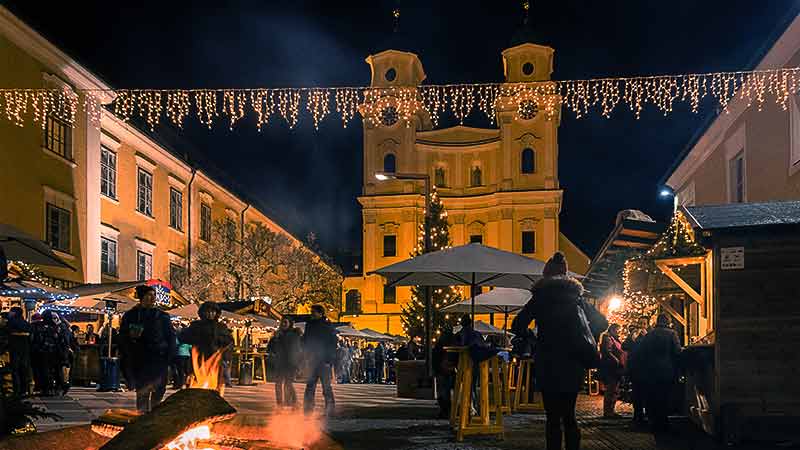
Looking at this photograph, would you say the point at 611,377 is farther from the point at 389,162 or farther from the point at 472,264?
the point at 389,162

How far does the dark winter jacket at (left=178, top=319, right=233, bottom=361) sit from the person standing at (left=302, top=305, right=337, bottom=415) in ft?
5.13

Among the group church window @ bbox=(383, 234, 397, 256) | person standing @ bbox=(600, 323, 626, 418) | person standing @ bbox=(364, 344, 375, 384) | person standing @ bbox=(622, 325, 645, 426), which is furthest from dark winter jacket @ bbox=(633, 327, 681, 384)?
church window @ bbox=(383, 234, 397, 256)

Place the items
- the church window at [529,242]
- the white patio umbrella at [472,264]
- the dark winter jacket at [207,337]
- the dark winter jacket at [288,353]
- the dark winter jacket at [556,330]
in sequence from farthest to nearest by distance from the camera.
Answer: the church window at [529,242] < the dark winter jacket at [288,353] < the white patio umbrella at [472,264] < the dark winter jacket at [207,337] < the dark winter jacket at [556,330]

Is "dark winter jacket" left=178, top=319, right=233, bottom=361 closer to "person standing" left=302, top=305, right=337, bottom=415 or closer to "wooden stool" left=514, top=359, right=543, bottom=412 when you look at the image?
"person standing" left=302, top=305, right=337, bottom=415

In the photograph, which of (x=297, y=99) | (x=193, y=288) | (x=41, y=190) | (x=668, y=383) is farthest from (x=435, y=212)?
(x=668, y=383)

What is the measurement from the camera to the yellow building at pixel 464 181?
222 ft

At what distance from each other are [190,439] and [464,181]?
220ft

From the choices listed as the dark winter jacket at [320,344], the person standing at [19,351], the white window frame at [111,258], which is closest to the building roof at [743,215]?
the dark winter jacket at [320,344]

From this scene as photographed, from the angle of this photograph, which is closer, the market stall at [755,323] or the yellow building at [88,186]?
the market stall at [755,323]

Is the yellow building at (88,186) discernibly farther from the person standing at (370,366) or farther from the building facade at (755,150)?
the building facade at (755,150)

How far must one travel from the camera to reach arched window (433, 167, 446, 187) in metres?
72.1

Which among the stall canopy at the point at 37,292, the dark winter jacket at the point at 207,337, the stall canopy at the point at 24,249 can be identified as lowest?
the dark winter jacket at the point at 207,337

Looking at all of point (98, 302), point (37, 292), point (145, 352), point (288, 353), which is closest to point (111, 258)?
point (98, 302)

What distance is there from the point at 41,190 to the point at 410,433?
17.0 metres
